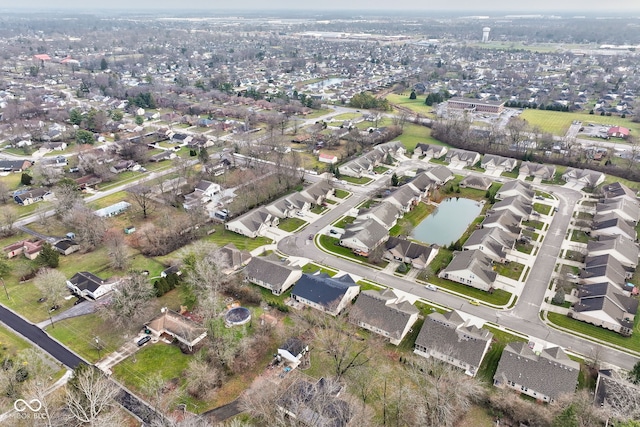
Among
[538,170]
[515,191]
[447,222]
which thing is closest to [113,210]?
[447,222]

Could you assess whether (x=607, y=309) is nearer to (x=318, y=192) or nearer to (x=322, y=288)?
(x=322, y=288)

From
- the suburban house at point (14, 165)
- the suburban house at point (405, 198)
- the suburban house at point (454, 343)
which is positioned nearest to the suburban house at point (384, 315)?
the suburban house at point (454, 343)

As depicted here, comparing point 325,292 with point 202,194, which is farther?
point 202,194

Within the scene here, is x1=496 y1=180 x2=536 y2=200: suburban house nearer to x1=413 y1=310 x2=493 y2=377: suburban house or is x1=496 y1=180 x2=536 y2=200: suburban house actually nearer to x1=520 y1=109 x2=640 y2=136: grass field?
x1=413 y1=310 x2=493 y2=377: suburban house

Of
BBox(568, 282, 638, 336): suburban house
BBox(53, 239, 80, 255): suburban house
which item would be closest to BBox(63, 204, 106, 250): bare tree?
BBox(53, 239, 80, 255): suburban house

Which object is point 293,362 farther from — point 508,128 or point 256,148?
point 508,128

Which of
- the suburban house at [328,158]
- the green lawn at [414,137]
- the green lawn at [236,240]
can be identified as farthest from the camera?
the green lawn at [414,137]

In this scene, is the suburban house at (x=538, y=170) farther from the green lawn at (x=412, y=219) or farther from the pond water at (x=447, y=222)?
the green lawn at (x=412, y=219)

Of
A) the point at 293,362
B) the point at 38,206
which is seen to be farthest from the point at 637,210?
the point at 38,206
